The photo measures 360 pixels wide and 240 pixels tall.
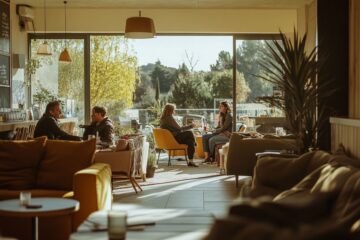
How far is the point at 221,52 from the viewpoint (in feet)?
44.0

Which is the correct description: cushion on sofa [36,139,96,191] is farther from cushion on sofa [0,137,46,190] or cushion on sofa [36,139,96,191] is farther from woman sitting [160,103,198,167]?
woman sitting [160,103,198,167]

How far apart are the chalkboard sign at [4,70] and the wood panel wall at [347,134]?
665cm

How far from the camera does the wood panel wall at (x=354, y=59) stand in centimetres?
587

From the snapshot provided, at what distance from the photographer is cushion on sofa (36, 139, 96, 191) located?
5547 millimetres

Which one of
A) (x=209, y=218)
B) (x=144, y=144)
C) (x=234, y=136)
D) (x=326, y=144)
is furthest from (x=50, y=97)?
(x=209, y=218)

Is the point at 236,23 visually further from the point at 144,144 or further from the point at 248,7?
the point at 144,144

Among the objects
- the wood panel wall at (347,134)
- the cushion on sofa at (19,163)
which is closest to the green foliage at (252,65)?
the wood panel wall at (347,134)

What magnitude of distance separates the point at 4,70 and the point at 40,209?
24.0ft

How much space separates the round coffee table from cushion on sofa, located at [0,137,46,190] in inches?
54.6

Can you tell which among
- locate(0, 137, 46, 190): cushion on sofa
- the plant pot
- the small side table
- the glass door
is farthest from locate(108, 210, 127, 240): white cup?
the small side table

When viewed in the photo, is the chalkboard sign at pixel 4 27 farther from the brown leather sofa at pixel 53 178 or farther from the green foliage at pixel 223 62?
the brown leather sofa at pixel 53 178

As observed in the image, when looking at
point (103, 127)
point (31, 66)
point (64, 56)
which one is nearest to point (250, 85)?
point (64, 56)

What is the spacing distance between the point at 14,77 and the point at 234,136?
4.94 m

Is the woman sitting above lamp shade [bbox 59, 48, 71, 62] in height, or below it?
below
